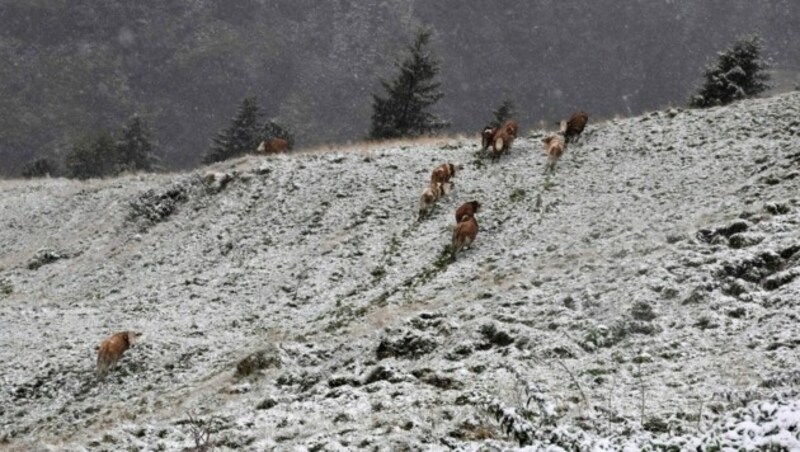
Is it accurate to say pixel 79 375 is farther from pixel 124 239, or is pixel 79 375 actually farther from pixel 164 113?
pixel 164 113

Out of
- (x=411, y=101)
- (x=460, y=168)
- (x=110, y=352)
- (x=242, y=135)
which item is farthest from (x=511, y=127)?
(x=242, y=135)

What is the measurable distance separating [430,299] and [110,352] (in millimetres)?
7818

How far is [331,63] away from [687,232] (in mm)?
116172

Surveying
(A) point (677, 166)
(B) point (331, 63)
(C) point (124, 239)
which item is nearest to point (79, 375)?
(C) point (124, 239)

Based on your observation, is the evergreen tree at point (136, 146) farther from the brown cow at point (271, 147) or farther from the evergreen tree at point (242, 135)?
the brown cow at point (271, 147)

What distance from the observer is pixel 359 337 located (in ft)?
50.8

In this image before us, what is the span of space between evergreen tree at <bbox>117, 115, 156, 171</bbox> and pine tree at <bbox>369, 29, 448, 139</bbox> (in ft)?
94.9

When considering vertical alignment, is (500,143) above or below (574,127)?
below

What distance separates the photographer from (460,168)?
27.4 m

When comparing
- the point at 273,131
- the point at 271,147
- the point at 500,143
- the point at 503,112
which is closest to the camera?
the point at 500,143

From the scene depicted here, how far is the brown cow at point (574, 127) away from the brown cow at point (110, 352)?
17.9 meters

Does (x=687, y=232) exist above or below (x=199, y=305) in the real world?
above

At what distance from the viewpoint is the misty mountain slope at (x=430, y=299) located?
10203 millimetres

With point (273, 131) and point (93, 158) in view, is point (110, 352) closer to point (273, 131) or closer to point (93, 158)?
point (273, 131)
